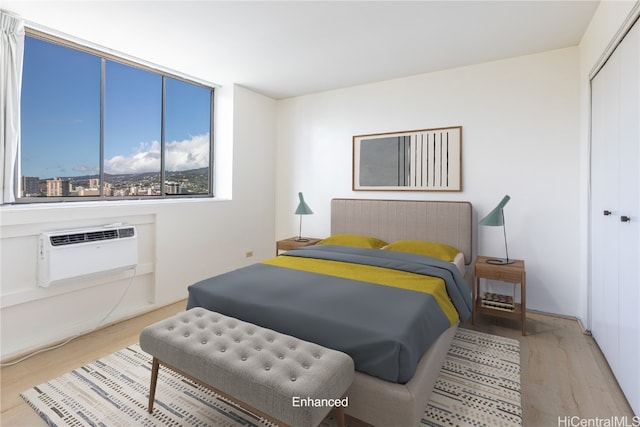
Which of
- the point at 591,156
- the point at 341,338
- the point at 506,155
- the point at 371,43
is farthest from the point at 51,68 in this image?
the point at 591,156

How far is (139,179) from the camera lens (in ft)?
11.5

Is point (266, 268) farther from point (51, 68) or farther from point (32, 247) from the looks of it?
point (51, 68)

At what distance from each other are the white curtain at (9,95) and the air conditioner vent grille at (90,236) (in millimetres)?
455

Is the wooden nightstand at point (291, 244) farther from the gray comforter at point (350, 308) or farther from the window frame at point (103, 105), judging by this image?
the gray comforter at point (350, 308)

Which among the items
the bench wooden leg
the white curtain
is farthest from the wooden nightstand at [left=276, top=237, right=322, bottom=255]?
the white curtain

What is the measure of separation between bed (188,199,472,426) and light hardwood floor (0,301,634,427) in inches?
21.8

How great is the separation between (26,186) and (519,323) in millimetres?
4539

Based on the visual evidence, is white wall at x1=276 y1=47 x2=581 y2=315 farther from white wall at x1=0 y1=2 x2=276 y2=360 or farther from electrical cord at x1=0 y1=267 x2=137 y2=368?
electrical cord at x1=0 y1=267 x2=137 y2=368

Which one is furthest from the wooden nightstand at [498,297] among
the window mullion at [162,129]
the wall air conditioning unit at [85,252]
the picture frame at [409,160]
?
the window mullion at [162,129]

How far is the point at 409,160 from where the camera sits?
3.78 m

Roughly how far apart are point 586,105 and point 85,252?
4.44 m

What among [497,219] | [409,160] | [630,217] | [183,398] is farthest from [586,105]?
[183,398]

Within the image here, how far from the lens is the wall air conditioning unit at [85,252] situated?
8.16 feet

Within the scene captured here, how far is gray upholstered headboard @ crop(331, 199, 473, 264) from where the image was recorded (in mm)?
3348
